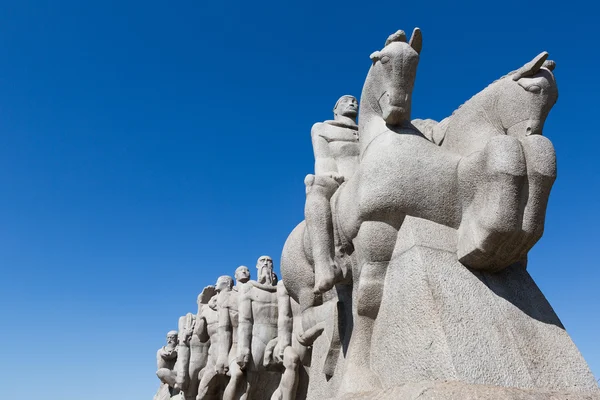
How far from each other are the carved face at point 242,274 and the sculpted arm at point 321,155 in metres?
4.64

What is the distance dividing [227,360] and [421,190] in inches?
256

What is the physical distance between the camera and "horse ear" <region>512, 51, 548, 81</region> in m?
4.59

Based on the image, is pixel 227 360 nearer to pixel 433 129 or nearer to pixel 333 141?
pixel 333 141

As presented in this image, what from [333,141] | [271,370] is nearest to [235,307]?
[271,370]

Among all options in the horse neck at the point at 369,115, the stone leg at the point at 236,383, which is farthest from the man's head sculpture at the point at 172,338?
Result: the horse neck at the point at 369,115

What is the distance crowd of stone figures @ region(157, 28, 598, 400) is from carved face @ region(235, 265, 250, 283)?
16.4ft

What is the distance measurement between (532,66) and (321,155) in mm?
2486

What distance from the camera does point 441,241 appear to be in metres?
4.57

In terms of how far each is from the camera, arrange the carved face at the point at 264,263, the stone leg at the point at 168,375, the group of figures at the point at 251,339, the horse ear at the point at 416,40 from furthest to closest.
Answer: the stone leg at the point at 168,375 → the carved face at the point at 264,263 → the group of figures at the point at 251,339 → the horse ear at the point at 416,40

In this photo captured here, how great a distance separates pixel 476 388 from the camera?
3613mm

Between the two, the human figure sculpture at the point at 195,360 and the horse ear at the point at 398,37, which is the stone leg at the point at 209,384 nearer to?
the human figure sculpture at the point at 195,360

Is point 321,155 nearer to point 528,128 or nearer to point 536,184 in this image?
point 528,128

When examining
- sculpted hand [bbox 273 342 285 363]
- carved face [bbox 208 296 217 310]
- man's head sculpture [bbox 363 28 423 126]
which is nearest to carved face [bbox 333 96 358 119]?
man's head sculpture [bbox 363 28 423 126]

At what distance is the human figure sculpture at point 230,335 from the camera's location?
30.0 feet
